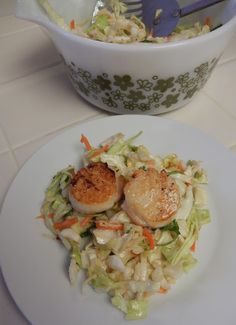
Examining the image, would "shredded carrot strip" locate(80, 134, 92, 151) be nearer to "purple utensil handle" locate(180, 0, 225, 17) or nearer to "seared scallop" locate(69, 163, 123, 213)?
"seared scallop" locate(69, 163, 123, 213)

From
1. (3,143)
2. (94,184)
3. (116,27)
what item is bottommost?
(3,143)

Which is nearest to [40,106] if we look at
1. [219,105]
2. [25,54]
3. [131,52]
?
[25,54]

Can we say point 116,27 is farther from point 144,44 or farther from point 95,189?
point 95,189

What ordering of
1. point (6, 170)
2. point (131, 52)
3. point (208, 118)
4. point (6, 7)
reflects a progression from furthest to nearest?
point (6, 7) < point (208, 118) < point (6, 170) < point (131, 52)

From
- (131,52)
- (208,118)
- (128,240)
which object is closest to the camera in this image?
(128,240)

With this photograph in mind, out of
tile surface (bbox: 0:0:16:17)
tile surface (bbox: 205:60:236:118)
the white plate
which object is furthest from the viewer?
tile surface (bbox: 0:0:16:17)

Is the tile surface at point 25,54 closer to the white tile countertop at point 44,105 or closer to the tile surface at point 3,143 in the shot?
the white tile countertop at point 44,105

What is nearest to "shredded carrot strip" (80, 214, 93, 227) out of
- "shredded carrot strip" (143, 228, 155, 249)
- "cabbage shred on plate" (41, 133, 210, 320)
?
"cabbage shred on plate" (41, 133, 210, 320)
